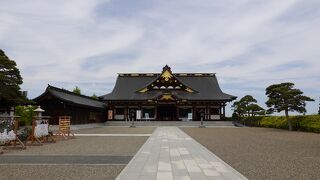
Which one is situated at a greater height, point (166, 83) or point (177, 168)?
point (166, 83)

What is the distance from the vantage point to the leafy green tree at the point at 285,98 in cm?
3059

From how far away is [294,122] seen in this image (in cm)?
3272

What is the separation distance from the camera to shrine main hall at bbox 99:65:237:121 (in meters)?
49.4

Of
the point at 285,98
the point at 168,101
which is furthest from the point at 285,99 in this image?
the point at 168,101

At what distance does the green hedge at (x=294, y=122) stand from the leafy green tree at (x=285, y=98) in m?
0.84

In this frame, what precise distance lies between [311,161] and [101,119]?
142 ft

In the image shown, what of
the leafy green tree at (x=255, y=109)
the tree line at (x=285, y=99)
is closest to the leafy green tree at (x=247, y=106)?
the leafy green tree at (x=255, y=109)

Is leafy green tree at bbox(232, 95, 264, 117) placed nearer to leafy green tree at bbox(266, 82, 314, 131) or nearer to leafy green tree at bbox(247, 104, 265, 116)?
leafy green tree at bbox(247, 104, 265, 116)

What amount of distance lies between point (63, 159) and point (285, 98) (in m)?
24.8

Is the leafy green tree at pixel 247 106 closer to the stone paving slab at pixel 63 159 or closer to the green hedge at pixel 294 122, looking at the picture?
the green hedge at pixel 294 122

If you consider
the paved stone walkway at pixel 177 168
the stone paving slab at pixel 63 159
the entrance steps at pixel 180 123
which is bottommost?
the paved stone walkway at pixel 177 168

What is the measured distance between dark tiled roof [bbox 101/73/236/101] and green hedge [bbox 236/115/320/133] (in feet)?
18.9

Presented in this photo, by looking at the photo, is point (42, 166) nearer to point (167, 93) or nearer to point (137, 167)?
point (137, 167)

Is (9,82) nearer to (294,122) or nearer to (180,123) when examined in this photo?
(180,123)
